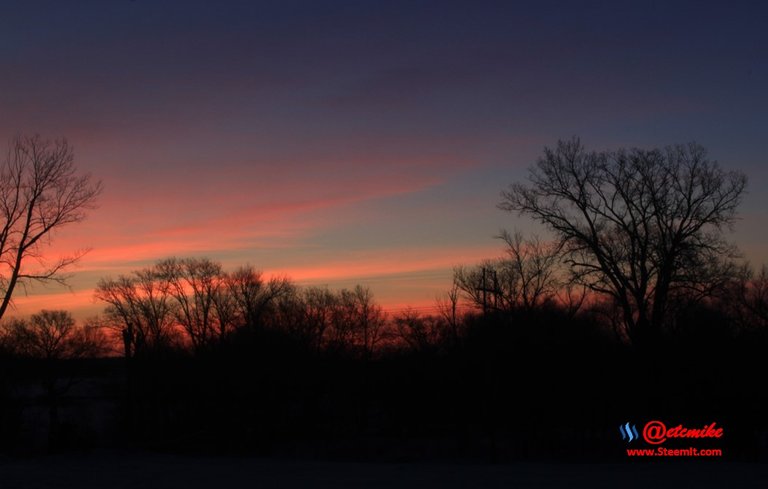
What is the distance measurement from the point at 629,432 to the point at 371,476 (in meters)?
13.7

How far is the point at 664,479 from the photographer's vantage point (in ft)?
61.0

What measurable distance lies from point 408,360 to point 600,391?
12183 mm

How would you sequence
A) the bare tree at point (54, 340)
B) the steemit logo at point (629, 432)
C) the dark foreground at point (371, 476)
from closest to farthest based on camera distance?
the dark foreground at point (371, 476) < the steemit logo at point (629, 432) < the bare tree at point (54, 340)

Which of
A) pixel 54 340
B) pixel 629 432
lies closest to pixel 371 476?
pixel 629 432

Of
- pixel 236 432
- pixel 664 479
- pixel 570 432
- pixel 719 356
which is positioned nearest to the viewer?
pixel 664 479

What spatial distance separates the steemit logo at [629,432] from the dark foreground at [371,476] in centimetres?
724

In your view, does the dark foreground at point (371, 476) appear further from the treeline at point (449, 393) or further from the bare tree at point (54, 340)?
the bare tree at point (54, 340)

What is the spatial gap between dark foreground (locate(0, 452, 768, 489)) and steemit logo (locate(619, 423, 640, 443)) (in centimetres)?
724

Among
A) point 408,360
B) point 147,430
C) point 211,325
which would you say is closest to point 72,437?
point 147,430

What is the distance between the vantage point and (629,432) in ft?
99.4

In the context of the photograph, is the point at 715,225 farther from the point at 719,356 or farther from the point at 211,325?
the point at 211,325

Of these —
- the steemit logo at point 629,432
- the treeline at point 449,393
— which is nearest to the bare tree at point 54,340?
the treeline at point 449,393

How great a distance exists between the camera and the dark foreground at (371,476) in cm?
1836

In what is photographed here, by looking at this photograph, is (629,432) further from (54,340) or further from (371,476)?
(54,340)
